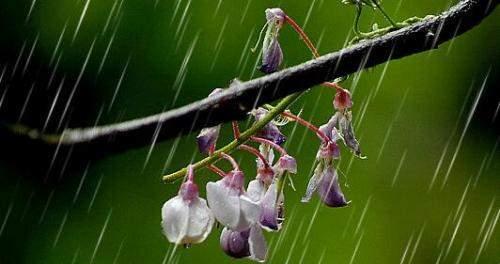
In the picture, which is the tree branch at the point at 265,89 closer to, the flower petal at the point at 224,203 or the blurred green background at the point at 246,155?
the flower petal at the point at 224,203

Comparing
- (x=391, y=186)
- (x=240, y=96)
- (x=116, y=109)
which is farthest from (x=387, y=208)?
(x=240, y=96)

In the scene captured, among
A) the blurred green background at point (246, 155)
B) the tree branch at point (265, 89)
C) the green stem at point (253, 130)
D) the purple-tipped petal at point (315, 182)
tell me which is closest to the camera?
the tree branch at point (265, 89)

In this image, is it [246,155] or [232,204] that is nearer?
[232,204]

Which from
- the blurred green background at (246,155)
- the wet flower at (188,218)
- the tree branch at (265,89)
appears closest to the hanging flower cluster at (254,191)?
the wet flower at (188,218)

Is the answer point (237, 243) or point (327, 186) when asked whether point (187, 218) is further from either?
point (327, 186)

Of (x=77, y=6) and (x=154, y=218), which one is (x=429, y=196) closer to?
(x=154, y=218)

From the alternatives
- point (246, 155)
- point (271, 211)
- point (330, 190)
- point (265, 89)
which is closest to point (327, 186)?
point (330, 190)

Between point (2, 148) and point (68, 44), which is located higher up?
point (68, 44)
